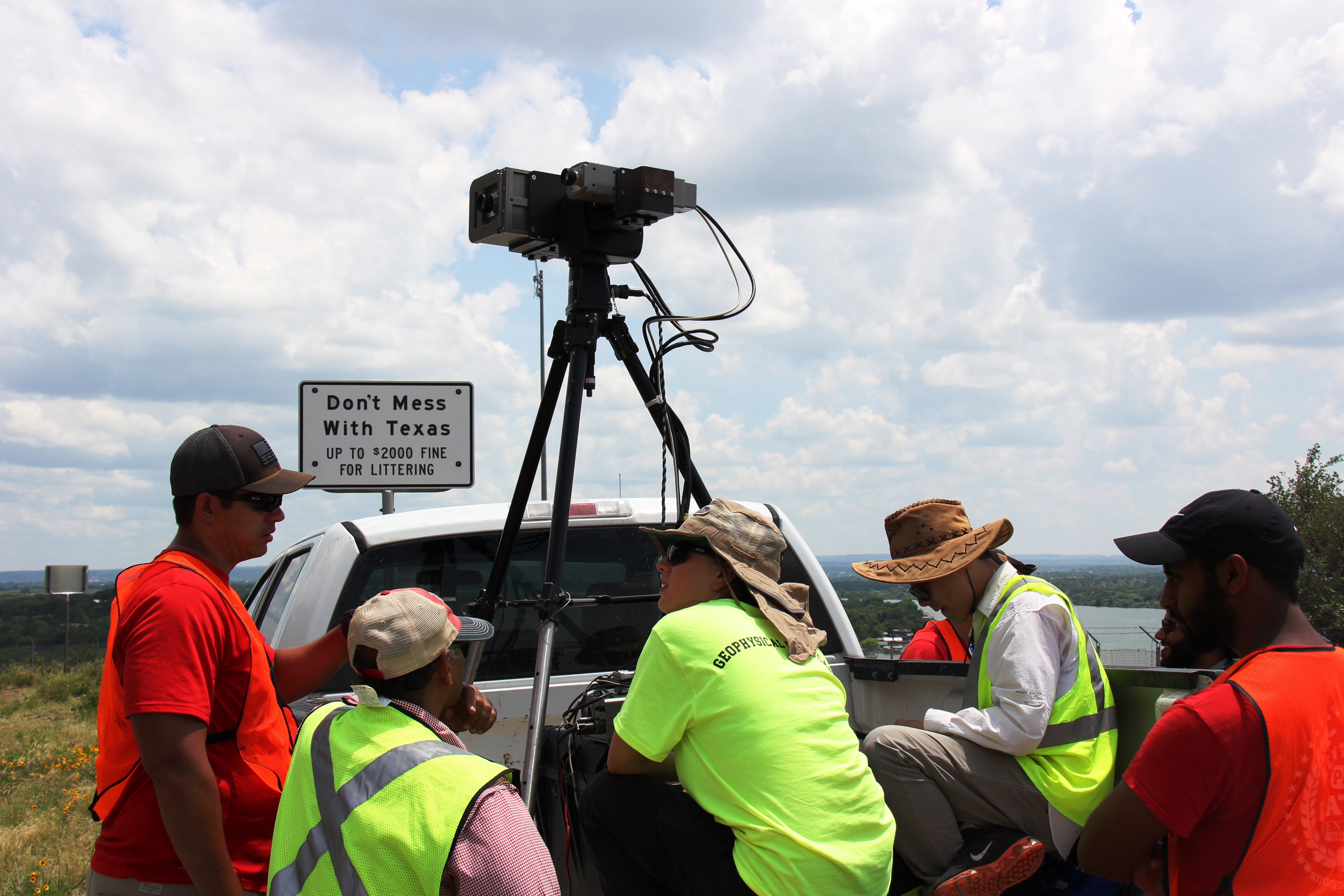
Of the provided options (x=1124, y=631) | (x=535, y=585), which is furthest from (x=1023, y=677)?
(x=1124, y=631)

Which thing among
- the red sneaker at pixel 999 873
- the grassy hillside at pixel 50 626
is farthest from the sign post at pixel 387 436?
the grassy hillside at pixel 50 626

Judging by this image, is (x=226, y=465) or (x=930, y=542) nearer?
(x=226, y=465)

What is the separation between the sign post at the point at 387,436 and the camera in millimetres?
6617

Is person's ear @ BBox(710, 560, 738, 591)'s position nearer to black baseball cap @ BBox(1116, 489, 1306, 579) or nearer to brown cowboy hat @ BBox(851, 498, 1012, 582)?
brown cowboy hat @ BBox(851, 498, 1012, 582)

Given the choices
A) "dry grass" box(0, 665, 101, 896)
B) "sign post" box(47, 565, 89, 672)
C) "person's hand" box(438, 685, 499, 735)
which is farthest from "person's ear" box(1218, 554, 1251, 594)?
"sign post" box(47, 565, 89, 672)

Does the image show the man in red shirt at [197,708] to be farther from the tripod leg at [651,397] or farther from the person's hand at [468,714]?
the tripod leg at [651,397]

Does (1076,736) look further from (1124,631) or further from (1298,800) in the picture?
(1124,631)

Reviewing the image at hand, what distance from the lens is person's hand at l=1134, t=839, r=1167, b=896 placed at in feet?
6.66

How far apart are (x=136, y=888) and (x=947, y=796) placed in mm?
1951

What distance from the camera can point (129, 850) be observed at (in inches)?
84.6

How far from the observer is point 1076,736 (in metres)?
2.69

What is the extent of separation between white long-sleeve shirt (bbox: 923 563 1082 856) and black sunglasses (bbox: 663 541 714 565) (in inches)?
31.3

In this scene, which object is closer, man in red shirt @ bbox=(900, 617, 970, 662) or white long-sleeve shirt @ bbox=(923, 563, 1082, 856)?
white long-sleeve shirt @ bbox=(923, 563, 1082, 856)

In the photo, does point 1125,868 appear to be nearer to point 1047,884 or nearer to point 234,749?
point 1047,884
